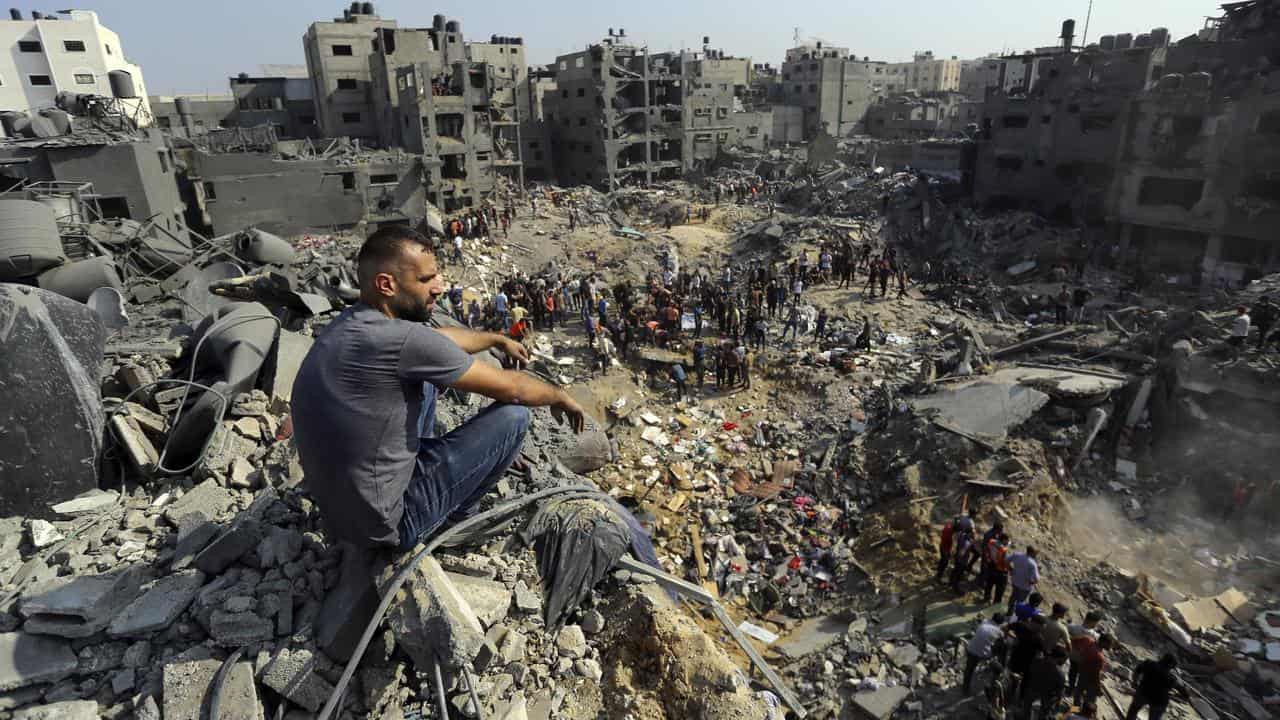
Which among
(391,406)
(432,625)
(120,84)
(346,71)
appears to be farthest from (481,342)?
(346,71)

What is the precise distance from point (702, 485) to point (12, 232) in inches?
480

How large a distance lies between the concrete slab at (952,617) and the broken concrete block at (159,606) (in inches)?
317

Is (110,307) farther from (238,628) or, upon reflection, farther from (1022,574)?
(1022,574)

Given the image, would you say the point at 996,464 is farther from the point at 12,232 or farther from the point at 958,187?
→ the point at 958,187

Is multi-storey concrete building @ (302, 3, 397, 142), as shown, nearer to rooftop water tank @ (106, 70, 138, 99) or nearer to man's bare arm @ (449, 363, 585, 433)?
rooftop water tank @ (106, 70, 138, 99)

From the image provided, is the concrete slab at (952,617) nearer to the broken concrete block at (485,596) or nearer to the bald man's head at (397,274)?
the broken concrete block at (485,596)

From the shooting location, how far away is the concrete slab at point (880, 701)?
716 centimetres

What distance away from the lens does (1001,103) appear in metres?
30.9

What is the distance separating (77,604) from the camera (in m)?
3.11

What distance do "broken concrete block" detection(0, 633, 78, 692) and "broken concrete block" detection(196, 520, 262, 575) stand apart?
23.7 inches

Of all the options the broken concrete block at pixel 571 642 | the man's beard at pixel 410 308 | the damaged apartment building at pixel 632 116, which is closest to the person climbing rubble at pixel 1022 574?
the broken concrete block at pixel 571 642

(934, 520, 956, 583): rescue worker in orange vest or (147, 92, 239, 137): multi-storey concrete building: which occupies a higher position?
(147, 92, 239, 137): multi-storey concrete building

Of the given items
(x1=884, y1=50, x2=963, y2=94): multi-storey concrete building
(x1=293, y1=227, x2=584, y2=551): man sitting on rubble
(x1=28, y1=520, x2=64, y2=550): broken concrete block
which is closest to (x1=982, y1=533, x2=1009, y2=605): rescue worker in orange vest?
(x1=293, y1=227, x2=584, y2=551): man sitting on rubble

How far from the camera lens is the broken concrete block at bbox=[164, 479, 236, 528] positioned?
411 cm
